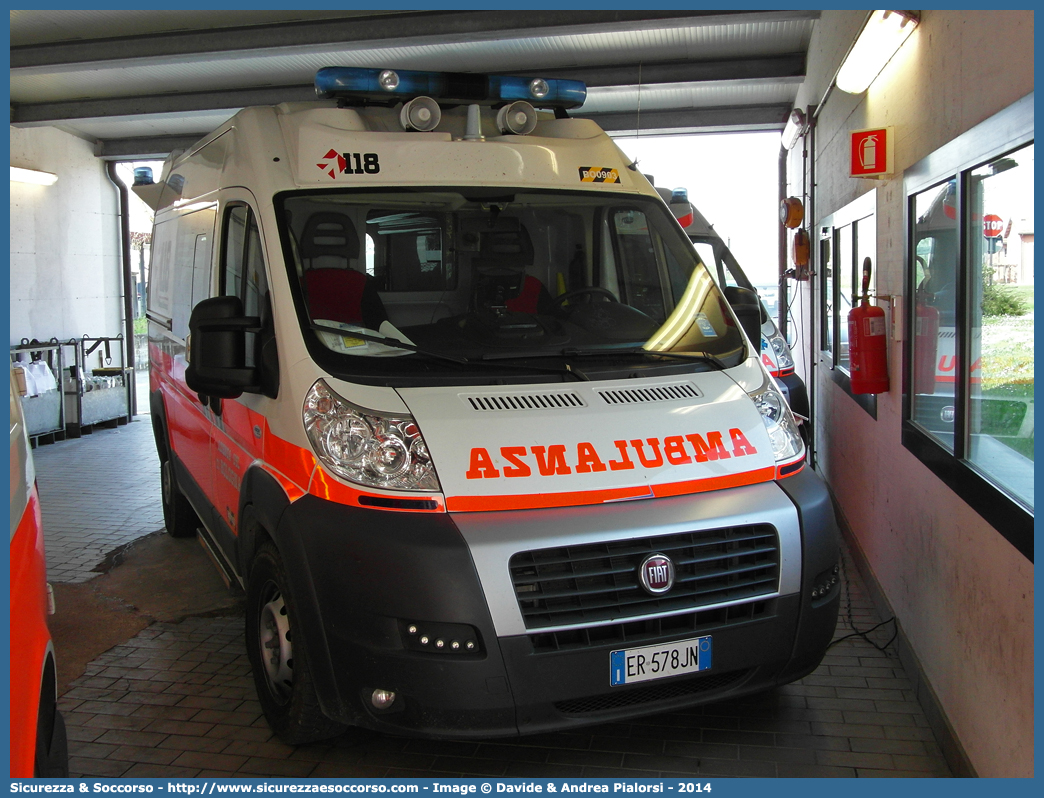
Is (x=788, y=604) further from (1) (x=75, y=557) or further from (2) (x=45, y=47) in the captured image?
(2) (x=45, y=47)

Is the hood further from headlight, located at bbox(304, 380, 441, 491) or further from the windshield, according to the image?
the windshield

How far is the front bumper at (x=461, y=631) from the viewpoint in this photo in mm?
2803

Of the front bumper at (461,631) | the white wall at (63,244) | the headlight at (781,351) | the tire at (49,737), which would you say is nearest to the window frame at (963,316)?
the front bumper at (461,631)

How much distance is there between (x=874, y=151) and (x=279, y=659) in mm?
3620

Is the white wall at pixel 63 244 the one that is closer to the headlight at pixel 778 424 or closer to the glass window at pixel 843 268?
the glass window at pixel 843 268

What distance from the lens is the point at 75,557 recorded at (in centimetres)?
597

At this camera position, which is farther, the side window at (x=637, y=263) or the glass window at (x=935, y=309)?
the side window at (x=637, y=263)

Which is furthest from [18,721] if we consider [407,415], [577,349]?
[577,349]

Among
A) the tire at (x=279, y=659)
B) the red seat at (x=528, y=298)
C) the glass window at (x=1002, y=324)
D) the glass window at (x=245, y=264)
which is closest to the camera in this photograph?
the glass window at (x=1002, y=324)

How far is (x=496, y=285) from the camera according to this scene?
3688mm

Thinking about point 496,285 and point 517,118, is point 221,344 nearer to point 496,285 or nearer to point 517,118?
point 496,285

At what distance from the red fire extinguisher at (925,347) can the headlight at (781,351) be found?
289cm


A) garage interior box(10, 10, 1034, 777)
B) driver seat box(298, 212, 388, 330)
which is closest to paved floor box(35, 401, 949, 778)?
garage interior box(10, 10, 1034, 777)

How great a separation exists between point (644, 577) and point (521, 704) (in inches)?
21.5
